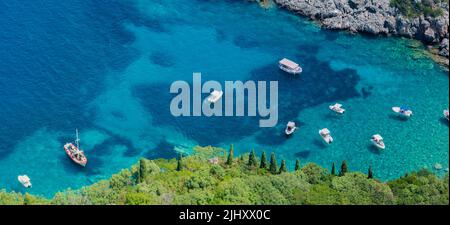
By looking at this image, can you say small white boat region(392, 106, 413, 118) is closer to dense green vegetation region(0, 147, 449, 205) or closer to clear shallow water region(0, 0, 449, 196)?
clear shallow water region(0, 0, 449, 196)

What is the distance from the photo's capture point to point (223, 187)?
73062 mm

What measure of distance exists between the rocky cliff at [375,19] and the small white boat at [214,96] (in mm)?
26757

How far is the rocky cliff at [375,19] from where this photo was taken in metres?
111

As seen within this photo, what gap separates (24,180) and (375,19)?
61.1m

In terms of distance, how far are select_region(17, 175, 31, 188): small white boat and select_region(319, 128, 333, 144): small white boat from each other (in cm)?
3831

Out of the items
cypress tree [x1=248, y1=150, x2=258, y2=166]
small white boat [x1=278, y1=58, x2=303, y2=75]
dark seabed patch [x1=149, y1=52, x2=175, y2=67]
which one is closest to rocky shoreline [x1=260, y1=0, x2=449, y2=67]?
small white boat [x1=278, y1=58, x2=303, y2=75]

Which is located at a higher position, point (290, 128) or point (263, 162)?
point (290, 128)

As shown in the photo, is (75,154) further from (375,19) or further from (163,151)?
(375,19)

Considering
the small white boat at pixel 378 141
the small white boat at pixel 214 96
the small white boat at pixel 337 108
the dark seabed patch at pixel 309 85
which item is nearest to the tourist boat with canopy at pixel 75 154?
the small white boat at pixel 214 96

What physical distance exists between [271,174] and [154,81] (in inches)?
1146

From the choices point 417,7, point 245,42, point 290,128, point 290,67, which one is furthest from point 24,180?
point 417,7

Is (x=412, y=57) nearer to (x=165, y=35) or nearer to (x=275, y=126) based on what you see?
(x=275, y=126)

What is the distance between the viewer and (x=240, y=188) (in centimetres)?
7250
